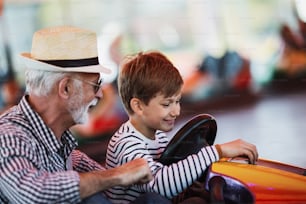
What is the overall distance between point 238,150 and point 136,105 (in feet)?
0.92

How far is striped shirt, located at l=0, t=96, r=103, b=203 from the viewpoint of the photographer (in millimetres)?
1212

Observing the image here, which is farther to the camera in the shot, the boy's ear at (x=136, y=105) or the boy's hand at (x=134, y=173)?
the boy's ear at (x=136, y=105)

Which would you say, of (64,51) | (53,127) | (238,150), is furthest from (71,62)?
(238,150)

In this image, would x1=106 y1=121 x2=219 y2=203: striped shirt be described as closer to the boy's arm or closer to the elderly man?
the boy's arm

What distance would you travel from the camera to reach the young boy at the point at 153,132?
1.42 metres

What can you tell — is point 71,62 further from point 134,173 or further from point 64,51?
point 134,173

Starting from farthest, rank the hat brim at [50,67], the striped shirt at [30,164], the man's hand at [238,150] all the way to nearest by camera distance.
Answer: the man's hand at [238,150] < the hat brim at [50,67] < the striped shirt at [30,164]

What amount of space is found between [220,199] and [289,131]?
5.86 ft

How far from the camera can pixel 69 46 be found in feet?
4.58

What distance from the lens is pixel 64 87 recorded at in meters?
1.37

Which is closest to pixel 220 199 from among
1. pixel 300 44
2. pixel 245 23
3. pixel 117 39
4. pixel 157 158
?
pixel 157 158

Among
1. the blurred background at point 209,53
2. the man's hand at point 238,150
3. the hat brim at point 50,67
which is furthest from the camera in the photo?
the blurred background at point 209,53

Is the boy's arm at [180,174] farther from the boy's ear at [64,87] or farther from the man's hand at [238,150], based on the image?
the boy's ear at [64,87]

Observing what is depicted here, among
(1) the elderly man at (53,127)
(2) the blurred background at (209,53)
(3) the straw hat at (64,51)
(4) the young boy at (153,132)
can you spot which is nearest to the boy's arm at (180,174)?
(4) the young boy at (153,132)
